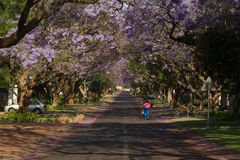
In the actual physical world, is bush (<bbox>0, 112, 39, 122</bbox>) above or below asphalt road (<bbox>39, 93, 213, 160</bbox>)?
above

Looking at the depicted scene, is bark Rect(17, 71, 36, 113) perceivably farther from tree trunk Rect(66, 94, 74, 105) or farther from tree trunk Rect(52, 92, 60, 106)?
tree trunk Rect(66, 94, 74, 105)

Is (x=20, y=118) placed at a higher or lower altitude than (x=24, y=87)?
lower

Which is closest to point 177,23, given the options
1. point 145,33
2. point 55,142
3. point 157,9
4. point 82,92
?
point 157,9

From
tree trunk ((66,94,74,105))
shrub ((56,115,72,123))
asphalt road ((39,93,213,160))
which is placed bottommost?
asphalt road ((39,93,213,160))

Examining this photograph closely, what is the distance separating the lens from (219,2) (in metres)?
26.5

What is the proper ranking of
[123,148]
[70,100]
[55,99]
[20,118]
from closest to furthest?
1. [123,148]
2. [20,118]
3. [55,99]
4. [70,100]

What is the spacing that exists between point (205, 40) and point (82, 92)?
239 ft

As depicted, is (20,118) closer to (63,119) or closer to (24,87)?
(24,87)

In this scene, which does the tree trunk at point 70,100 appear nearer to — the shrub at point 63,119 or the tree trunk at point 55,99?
the tree trunk at point 55,99

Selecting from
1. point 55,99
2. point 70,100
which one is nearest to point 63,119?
point 55,99

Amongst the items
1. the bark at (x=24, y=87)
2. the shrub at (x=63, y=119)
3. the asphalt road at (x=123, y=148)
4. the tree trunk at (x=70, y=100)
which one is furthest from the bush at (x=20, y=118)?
the tree trunk at (x=70, y=100)

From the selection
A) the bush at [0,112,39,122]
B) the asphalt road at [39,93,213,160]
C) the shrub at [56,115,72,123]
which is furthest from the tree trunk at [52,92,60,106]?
the asphalt road at [39,93,213,160]

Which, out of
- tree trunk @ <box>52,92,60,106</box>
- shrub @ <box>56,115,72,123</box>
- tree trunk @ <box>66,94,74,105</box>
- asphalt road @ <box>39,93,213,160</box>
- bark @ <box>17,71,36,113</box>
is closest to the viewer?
asphalt road @ <box>39,93,213,160</box>

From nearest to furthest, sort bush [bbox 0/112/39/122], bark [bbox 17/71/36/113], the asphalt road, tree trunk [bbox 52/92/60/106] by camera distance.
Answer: the asphalt road → bush [bbox 0/112/39/122] → bark [bbox 17/71/36/113] → tree trunk [bbox 52/92/60/106]
